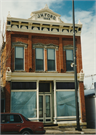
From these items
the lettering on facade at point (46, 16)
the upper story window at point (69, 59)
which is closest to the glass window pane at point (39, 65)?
the upper story window at point (69, 59)

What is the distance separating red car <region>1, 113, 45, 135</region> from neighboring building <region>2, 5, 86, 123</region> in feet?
14.4

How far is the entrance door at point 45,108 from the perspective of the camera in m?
16.6

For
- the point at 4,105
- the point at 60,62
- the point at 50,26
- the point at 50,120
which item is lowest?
the point at 50,120

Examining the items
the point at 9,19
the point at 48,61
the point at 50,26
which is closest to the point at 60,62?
the point at 48,61

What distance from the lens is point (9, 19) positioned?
53.8 feet

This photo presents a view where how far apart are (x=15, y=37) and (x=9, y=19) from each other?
1.65 m

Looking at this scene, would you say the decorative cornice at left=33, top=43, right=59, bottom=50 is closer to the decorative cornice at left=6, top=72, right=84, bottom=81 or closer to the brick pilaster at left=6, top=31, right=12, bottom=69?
the brick pilaster at left=6, top=31, right=12, bottom=69

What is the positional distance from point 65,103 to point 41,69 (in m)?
3.81

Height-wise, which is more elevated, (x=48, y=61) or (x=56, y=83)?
(x=48, y=61)

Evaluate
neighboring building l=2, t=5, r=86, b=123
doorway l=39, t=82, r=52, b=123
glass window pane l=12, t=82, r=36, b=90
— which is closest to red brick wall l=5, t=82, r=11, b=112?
neighboring building l=2, t=5, r=86, b=123

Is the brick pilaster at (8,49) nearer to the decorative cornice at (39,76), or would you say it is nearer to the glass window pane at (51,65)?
the decorative cornice at (39,76)

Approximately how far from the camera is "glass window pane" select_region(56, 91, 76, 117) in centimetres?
1664

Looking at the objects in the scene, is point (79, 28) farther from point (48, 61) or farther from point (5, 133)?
point (5, 133)

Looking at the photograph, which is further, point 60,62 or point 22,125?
point 60,62
